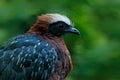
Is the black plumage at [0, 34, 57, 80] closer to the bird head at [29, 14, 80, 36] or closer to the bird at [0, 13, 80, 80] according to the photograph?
the bird at [0, 13, 80, 80]

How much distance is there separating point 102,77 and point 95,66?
387 mm

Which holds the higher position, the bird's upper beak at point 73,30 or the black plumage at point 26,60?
the bird's upper beak at point 73,30

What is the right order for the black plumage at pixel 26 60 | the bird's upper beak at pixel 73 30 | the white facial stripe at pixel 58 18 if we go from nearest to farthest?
the black plumage at pixel 26 60 < the white facial stripe at pixel 58 18 < the bird's upper beak at pixel 73 30

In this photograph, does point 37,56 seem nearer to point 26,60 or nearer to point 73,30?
point 26,60

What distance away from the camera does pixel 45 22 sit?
2014 cm

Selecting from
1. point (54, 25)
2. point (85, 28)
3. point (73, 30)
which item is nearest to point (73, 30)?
point (73, 30)

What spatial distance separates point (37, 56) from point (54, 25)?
617 millimetres

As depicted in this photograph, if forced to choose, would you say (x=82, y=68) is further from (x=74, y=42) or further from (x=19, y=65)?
(x=19, y=65)

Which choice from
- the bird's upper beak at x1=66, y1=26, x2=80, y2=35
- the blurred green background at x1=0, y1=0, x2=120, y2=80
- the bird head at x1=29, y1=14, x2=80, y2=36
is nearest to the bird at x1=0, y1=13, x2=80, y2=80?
the bird head at x1=29, y1=14, x2=80, y2=36

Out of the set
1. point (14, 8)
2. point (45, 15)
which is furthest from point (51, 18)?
point (14, 8)

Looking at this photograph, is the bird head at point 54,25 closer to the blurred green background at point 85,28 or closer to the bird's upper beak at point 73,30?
the bird's upper beak at point 73,30

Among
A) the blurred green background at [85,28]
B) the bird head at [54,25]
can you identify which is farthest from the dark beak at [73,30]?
the blurred green background at [85,28]

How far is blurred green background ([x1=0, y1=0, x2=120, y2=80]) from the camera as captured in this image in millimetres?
21609

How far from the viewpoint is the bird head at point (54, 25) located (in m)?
20.1
